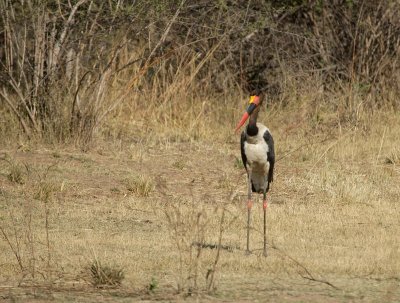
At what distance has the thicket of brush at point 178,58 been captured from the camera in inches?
484

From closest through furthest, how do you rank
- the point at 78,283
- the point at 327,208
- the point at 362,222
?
the point at 78,283 → the point at 362,222 → the point at 327,208

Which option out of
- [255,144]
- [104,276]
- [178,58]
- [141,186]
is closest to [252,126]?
[255,144]

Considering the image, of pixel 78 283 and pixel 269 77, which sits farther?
pixel 269 77

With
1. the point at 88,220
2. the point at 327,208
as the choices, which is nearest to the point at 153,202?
the point at 88,220

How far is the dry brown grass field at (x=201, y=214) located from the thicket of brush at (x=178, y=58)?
42cm

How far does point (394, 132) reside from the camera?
13.5 meters

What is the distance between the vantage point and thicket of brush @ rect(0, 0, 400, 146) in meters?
12.3

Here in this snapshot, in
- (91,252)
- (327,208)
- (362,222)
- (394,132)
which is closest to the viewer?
(91,252)

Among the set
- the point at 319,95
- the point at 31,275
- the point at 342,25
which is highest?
the point at 342,25

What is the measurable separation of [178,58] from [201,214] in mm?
8586

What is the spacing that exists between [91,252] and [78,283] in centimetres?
106

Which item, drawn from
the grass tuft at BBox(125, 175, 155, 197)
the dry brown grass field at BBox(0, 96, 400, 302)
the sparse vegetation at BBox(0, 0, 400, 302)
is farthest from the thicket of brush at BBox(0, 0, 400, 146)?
the grass tuft at BBox(125, 175, 155, 197)

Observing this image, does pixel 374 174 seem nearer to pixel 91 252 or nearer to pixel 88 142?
pixel 88 142

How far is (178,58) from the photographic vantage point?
15156mm
